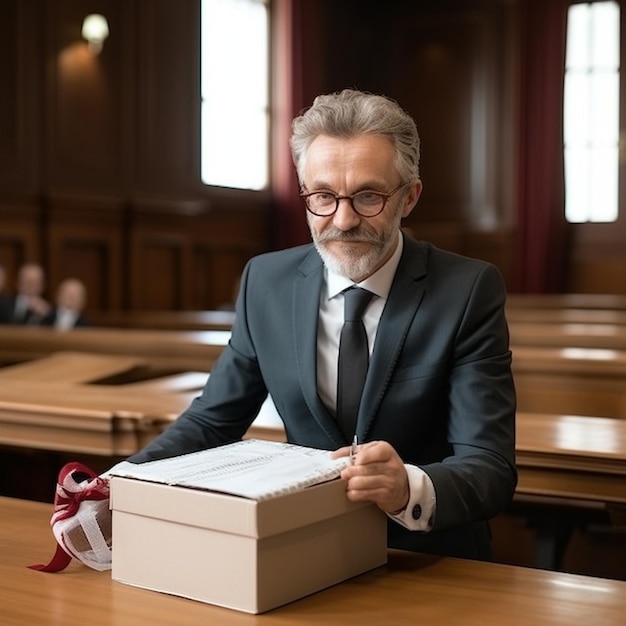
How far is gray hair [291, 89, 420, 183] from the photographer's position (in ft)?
5.75

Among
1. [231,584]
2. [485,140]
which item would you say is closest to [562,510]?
[231,584]

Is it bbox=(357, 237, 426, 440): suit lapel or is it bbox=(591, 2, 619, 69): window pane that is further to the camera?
bbox=(591, 2, 619, 69): window pane

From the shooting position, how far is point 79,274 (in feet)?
28.6

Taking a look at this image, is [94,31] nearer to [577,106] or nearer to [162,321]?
[162,321]

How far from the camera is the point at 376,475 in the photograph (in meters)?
1.46

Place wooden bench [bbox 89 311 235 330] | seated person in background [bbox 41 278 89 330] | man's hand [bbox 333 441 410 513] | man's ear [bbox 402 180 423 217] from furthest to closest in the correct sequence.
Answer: seated person in background [bbox 41 278 89 330] → wooden bench [bbox 89 311 235 330] → man's ear [bbox 402 180 423 217] → man's hand [bbox 333 441 410 513]

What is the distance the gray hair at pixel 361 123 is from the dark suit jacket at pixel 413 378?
0.76 ft

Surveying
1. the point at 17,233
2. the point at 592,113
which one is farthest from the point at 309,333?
the point at 592,113

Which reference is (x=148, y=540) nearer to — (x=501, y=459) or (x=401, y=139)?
(x=501, y=459)

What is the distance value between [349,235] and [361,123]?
192 millimetres

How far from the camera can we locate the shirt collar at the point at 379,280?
1.91 m

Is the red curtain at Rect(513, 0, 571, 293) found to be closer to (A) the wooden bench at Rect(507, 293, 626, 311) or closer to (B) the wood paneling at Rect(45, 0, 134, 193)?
(A) the wooden bench at Rect(507, 293, 626, 311)

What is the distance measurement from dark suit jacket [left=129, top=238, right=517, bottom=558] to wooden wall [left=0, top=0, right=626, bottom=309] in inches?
251

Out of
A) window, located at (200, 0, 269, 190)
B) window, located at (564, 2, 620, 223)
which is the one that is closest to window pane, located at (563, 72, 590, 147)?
window, located at (564, 2, 620, 223)
